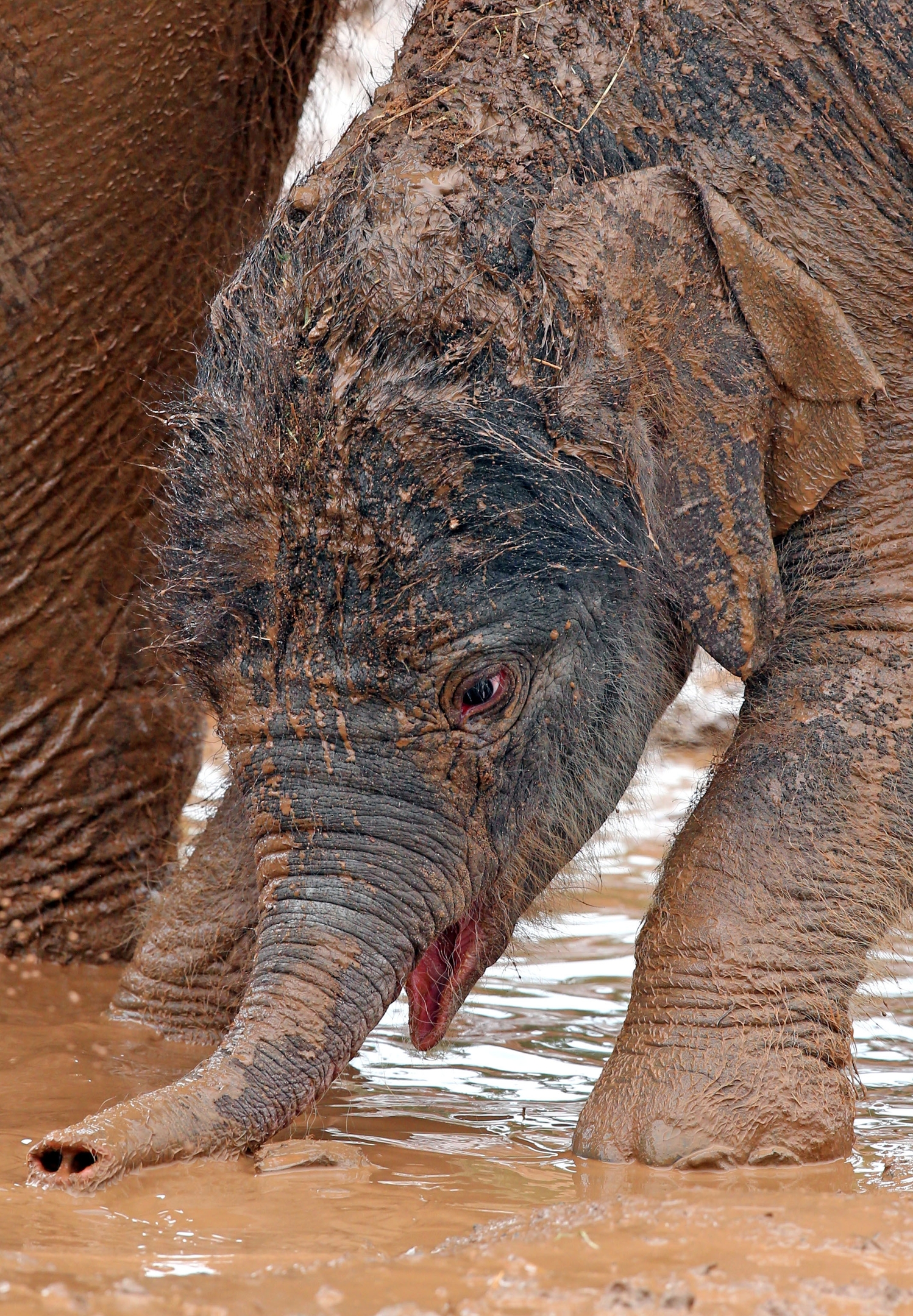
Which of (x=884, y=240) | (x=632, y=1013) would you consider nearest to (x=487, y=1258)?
(x=632, y=1013)

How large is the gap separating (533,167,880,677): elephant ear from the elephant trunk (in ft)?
2.85

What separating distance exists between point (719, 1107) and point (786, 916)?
0.41 meters

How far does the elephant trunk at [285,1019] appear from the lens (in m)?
3.07

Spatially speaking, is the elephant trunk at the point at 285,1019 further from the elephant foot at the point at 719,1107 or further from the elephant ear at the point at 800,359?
the elephant ear at the point at 800,359

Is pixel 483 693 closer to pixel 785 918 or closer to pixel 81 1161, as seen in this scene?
pixel 785 918

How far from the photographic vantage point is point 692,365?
3559 millimetres

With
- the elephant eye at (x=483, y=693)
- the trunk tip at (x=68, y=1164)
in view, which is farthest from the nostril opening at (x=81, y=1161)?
the elephant eye at (x=483, y=693)

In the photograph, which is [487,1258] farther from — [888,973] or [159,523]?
[159,523]

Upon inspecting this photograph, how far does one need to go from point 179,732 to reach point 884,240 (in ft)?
9.00

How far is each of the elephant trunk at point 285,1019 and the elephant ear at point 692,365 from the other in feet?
2.85

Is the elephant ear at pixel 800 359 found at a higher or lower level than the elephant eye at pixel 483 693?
higher

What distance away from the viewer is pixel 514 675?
12.0 feet

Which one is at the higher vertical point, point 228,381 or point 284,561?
point 228,381

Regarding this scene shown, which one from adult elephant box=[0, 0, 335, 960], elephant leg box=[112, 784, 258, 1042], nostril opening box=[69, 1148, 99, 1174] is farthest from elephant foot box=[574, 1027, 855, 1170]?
adult elephant box=[0, 0, 335, 960]
